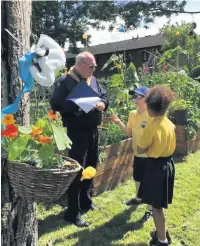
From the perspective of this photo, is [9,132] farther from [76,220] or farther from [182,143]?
[182,143]

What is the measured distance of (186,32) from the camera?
40.3 feet

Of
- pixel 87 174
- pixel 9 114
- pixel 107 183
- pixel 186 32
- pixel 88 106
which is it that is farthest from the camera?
pixel 186 32

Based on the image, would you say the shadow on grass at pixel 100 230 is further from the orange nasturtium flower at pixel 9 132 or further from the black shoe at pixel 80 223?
the orange nasturtium flower at pixel 9 132

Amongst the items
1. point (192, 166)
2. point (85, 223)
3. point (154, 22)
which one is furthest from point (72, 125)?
point (154, 22)

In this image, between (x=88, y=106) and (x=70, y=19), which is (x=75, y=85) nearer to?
(x=88, y=106)

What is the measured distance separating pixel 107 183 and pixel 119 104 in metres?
1.48

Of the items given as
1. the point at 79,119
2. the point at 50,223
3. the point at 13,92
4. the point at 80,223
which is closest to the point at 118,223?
the point at 80,223

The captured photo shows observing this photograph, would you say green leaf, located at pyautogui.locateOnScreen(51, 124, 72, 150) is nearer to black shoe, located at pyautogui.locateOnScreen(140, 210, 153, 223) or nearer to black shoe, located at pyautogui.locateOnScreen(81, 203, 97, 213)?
black shoe, located at pyautogui.locateOnScreen(140, 210, 153, 223)

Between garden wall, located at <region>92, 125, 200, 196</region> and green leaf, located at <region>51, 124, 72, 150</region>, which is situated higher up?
green leaf, located at <region>51, 124, 72, 150</region>

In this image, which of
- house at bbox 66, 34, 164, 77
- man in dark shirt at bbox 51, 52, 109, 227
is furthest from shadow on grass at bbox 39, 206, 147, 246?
house at bbox 66, 34, 164, 77

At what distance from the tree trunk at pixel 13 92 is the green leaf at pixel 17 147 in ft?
0.48

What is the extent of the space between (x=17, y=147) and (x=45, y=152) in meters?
0.14

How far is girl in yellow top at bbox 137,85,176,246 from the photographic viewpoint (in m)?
3.09

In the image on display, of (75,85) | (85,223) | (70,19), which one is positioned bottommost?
(85,223)
